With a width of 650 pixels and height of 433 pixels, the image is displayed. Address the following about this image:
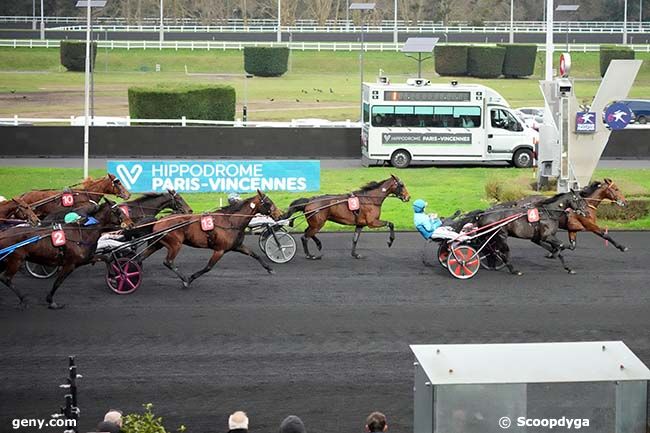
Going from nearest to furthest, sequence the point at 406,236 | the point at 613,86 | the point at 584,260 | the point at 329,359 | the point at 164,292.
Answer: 1. the point at 329,359
2. the point at 164,292
3. the point at 584,260
4. the point at 406,236
5. the point at 613,86

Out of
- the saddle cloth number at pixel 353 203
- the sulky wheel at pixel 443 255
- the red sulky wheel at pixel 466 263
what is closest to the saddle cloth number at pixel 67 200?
the saddle cloth number at pixel 353 203

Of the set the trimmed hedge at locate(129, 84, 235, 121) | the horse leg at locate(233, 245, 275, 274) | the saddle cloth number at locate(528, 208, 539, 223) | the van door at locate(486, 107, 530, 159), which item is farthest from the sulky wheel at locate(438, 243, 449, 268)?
the trimmed hedge at locate(129, 84, 235, 121)

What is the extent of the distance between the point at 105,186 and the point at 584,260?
803 cm

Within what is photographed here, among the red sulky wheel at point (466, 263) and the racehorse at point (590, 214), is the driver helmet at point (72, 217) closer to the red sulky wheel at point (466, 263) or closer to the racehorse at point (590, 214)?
the red sulky wheel at point (466, 263)

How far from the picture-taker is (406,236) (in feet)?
68.5

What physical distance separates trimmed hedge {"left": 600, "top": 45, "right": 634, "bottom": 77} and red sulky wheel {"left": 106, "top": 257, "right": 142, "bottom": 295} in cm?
4455

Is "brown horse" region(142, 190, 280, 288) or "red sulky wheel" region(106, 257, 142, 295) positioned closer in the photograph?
"red sulky wheel" region(106, 257, 142, 295)

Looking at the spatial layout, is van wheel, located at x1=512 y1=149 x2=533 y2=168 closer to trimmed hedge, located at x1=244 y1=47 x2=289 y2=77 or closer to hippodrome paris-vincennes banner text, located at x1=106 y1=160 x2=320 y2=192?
hippodrome paris-vincennes banner text, located at x1=106 y1=160 x2=320 y2=192

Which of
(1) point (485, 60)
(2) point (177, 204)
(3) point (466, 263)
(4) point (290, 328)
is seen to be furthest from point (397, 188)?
(1) point (485, 60)

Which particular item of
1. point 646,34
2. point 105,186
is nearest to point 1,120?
point 105,186

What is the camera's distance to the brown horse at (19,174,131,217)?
60.1ft

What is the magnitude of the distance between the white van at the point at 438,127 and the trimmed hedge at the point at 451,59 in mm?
27284

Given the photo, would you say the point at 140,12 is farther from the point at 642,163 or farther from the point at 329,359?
the point at 329,359

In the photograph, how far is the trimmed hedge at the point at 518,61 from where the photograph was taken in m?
58.4
